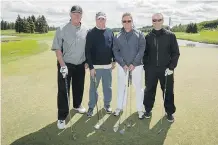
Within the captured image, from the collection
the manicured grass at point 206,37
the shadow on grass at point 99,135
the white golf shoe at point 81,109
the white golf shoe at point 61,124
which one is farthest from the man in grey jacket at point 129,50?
the manicured grass at point 206,37

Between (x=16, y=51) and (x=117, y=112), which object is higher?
(x=16, y=51)

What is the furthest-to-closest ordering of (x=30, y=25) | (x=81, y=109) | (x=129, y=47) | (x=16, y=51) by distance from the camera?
(x=30, y=25)
(x=16, y=51)
(x=81, y=109)
(x=129, y=47)

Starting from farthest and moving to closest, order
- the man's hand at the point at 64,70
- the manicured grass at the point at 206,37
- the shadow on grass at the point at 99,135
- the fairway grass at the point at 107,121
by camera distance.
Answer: the manicured grass at the point at 206,37
the man's hand at the point at 64,70
the fairway grass at the point at 107,121
the shadow on grass at the point at 99,135

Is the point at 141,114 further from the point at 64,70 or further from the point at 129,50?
the point at 64,70

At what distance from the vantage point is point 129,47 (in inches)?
298

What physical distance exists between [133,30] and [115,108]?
8.79 ft

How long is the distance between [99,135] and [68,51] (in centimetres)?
228

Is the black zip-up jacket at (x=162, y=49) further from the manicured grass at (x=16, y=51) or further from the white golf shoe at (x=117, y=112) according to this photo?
the manicured grass at (x=16, y=51)

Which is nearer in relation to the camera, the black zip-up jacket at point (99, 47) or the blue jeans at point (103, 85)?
the black zip-up jacket at point (99, 47)

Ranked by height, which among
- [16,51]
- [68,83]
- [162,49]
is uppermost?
[162,49]

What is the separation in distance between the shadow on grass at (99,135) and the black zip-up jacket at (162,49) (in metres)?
1.64

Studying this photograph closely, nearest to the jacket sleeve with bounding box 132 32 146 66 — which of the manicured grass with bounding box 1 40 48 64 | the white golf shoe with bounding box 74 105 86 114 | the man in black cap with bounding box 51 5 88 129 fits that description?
the man in black cap with bounding box 51 5 88 129

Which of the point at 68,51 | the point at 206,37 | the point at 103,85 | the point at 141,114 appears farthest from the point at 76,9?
the point at 206,37

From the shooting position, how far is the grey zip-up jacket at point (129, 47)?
24.5ft
